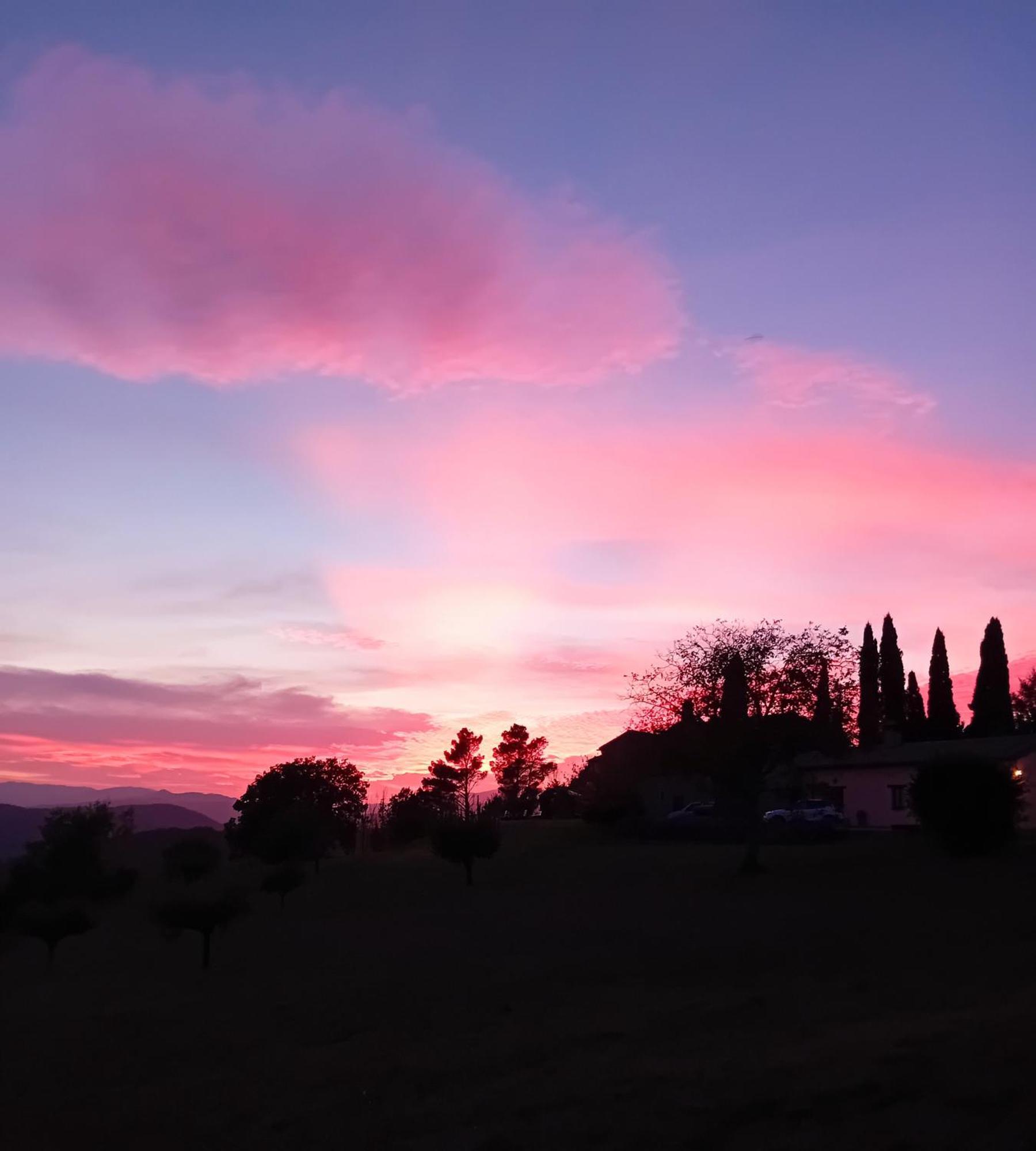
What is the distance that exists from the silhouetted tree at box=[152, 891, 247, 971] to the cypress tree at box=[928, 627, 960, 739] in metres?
70.6

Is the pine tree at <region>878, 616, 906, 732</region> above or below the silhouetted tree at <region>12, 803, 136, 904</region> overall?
above

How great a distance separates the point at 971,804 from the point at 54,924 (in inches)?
1295

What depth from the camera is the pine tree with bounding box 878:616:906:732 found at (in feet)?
313

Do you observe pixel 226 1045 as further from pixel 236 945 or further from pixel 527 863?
pixel 527 863

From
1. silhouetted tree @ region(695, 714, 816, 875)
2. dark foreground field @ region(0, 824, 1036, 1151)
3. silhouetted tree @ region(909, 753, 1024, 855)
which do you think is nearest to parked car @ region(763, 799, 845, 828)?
dark foreground field @ region(0, 824, 1036, 1151)

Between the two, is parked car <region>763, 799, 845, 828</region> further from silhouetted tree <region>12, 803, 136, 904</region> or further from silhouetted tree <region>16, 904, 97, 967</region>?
silhouetted tree <region>12, 803, 136, 904</region>

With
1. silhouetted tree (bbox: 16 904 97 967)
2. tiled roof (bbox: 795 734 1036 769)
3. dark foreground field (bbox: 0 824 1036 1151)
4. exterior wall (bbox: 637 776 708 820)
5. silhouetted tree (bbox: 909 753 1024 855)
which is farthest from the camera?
exterior wall (bbox: 637 776 708 820)

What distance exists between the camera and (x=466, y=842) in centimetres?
5422

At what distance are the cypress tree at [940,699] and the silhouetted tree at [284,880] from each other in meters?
59.8

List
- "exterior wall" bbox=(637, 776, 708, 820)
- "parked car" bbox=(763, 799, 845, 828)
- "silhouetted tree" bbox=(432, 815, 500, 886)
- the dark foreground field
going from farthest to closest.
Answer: "exterior wall" bbox=(637, 776, 708, 820), "parked car" bbox=(763, 799, 845, 828), "silhouetted tree" bbox=(432, 815, 500, 886), the dark foreground field

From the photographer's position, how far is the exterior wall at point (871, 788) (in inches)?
2628

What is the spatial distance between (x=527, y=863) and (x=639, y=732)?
10539mm

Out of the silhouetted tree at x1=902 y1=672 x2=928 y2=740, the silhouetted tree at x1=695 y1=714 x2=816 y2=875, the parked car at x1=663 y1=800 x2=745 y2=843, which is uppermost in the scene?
the silhouetted tree at x1=902 y1=672 x2=928 y2=740

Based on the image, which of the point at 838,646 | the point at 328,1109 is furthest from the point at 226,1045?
the point at 838,646
